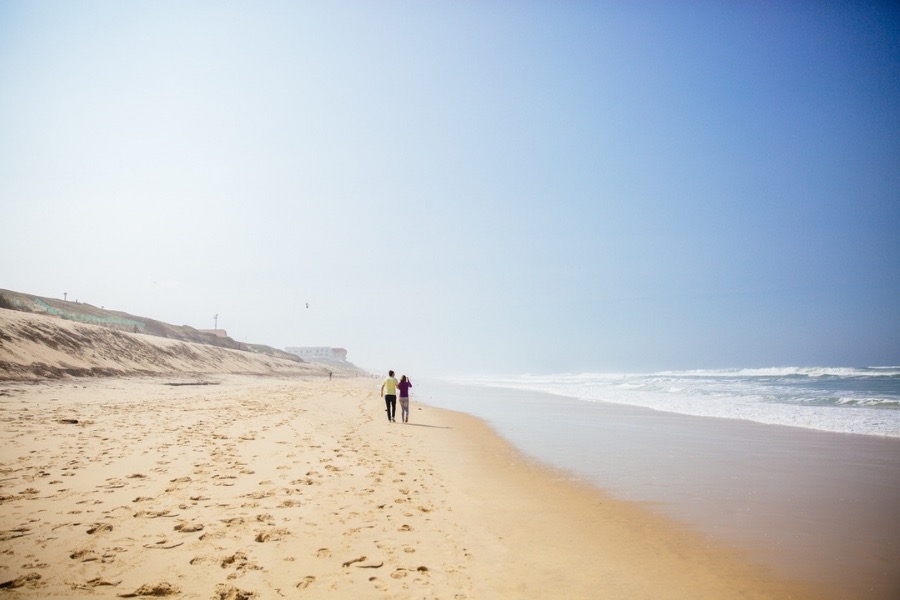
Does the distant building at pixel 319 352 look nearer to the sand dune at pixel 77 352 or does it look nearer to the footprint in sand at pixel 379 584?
the sand dune at pixel 77 352

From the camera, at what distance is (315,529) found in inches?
215

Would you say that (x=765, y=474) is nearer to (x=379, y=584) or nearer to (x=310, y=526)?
(x=379, y=584)

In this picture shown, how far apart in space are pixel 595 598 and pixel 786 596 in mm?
2138

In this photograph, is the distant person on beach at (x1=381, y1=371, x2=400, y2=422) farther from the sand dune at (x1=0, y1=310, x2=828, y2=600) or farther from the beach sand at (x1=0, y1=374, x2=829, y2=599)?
the beach sand at (x1=0, y1=374, x2=829, y2=599)

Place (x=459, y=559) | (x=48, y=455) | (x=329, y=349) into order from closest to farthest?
(x=459, y=559) → (x=48, y=455) → (x=329, y=349)

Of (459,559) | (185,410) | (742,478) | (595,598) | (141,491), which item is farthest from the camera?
(185,410)

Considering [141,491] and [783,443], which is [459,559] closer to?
[141,491]

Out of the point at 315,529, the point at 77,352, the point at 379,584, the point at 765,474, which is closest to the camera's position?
the point at 379,584

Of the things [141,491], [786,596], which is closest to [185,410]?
[141,491]

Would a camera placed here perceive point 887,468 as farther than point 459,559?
Yes

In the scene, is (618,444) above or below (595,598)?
below

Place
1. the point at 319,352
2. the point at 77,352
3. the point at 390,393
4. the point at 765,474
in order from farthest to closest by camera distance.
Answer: the point at 319,352
the point at 77,352
the point at 390,393
the point at 765,474

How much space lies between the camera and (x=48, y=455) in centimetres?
823

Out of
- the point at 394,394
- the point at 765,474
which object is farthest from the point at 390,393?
the point at 765,474
